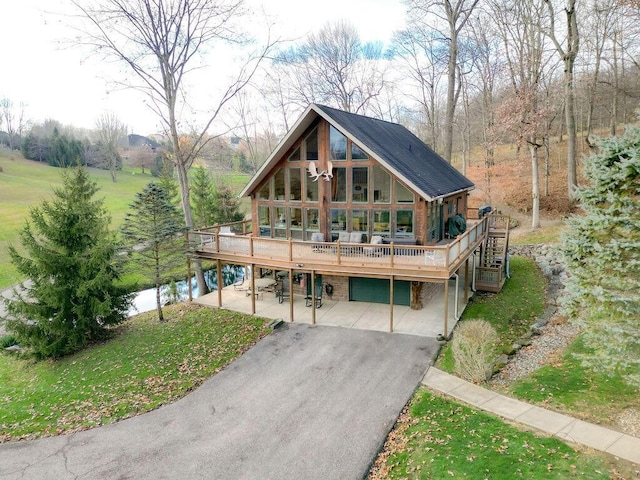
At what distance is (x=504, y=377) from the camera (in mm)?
11195

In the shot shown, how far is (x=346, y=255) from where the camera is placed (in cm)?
1501

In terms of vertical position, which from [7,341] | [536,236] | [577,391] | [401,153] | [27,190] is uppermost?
[401,153]

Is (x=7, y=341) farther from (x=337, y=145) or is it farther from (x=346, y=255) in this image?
(x=337, y=145)

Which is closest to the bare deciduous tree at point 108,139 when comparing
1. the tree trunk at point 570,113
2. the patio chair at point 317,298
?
the patio chair at point 317,298

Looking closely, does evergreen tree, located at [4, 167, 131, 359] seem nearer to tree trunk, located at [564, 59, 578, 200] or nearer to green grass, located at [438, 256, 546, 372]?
green grass, located at [438, 256, 546, 372]

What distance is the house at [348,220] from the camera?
14906 millimetres

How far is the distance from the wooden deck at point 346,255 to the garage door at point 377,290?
2477 mm

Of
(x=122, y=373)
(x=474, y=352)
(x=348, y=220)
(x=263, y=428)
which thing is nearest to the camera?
(x=263, y=428)

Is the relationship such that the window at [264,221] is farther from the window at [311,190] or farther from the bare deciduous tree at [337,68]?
the bare deciduous tree at [337,68]

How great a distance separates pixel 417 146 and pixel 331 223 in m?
8.36

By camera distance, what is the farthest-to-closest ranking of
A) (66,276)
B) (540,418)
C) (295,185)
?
(295,185)
(66,276)
(540,418)

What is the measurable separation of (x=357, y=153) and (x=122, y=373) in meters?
11.1

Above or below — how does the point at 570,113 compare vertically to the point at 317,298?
above

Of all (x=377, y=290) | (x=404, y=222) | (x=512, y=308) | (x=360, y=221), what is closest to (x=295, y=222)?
(x=360, y=221)
